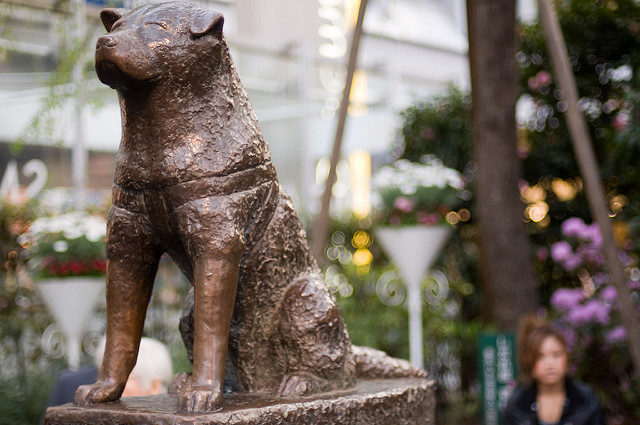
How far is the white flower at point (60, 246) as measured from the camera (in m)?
4.52

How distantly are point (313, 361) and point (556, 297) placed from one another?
4.45 metres

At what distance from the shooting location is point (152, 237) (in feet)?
5.28

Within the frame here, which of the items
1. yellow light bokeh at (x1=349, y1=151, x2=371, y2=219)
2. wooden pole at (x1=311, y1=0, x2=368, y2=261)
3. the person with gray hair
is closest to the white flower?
wooden pole at (x1=311, y1=0, x2=368, y2=261)

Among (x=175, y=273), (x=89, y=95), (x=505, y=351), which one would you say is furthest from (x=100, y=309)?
(x=505, y=351)

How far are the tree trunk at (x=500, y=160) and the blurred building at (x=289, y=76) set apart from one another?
1032 mm

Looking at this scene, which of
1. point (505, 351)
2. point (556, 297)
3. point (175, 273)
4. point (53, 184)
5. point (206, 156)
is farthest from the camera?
point (53, 184)

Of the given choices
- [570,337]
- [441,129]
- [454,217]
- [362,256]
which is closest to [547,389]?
[570,337]

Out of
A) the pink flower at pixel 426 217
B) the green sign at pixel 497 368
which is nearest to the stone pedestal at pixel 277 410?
the green sign at pixel 497 368

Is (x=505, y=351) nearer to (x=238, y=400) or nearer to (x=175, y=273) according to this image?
(x=175, y=273)

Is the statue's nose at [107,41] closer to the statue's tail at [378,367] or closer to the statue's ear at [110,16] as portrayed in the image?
the statue's ear at [110,16]

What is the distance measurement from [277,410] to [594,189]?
2193mm

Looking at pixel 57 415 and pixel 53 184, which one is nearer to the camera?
pixel 57 415

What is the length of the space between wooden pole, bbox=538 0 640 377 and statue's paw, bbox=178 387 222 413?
2.25 metres

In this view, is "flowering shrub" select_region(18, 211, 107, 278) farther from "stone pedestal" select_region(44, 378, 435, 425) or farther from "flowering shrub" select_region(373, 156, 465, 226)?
"stone pedestal" select_region(44, 378, 435, 425)
